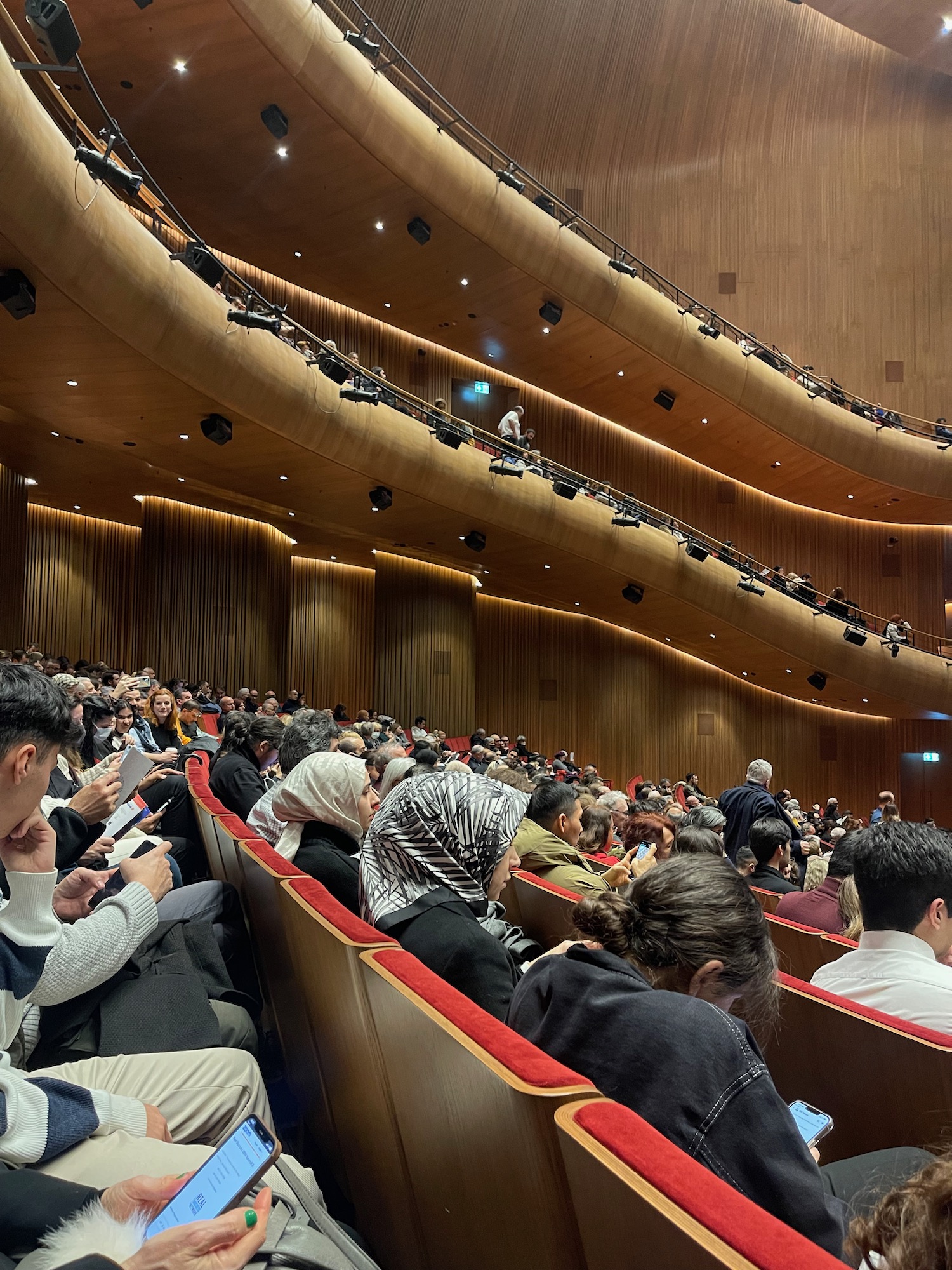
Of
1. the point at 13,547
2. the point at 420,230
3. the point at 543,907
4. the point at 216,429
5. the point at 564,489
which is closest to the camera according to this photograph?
the point at 543,907

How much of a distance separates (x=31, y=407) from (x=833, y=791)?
16070mm

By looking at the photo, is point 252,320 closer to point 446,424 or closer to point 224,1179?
point 446,424

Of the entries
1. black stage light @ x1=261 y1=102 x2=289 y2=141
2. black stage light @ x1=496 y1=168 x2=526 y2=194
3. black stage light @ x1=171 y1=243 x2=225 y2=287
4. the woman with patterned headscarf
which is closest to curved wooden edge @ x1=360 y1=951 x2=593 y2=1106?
the woman with patterned headscarf

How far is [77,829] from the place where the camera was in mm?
2639

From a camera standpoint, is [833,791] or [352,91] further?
[833,791]

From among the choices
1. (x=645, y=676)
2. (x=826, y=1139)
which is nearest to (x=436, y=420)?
(x=645, y=676)

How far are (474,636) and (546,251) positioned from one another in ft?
22.5

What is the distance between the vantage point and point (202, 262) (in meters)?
8.49

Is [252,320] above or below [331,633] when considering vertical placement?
above

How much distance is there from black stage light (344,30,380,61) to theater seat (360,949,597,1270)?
1124 cm

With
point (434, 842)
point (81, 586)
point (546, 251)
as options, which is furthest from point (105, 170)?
point (81, 586)

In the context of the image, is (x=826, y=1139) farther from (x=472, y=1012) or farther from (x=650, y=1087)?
(x=472, y=1012)

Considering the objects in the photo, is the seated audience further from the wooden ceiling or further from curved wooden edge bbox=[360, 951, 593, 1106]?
the wooden ceiling

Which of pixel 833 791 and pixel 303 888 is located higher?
pixel 303 888
